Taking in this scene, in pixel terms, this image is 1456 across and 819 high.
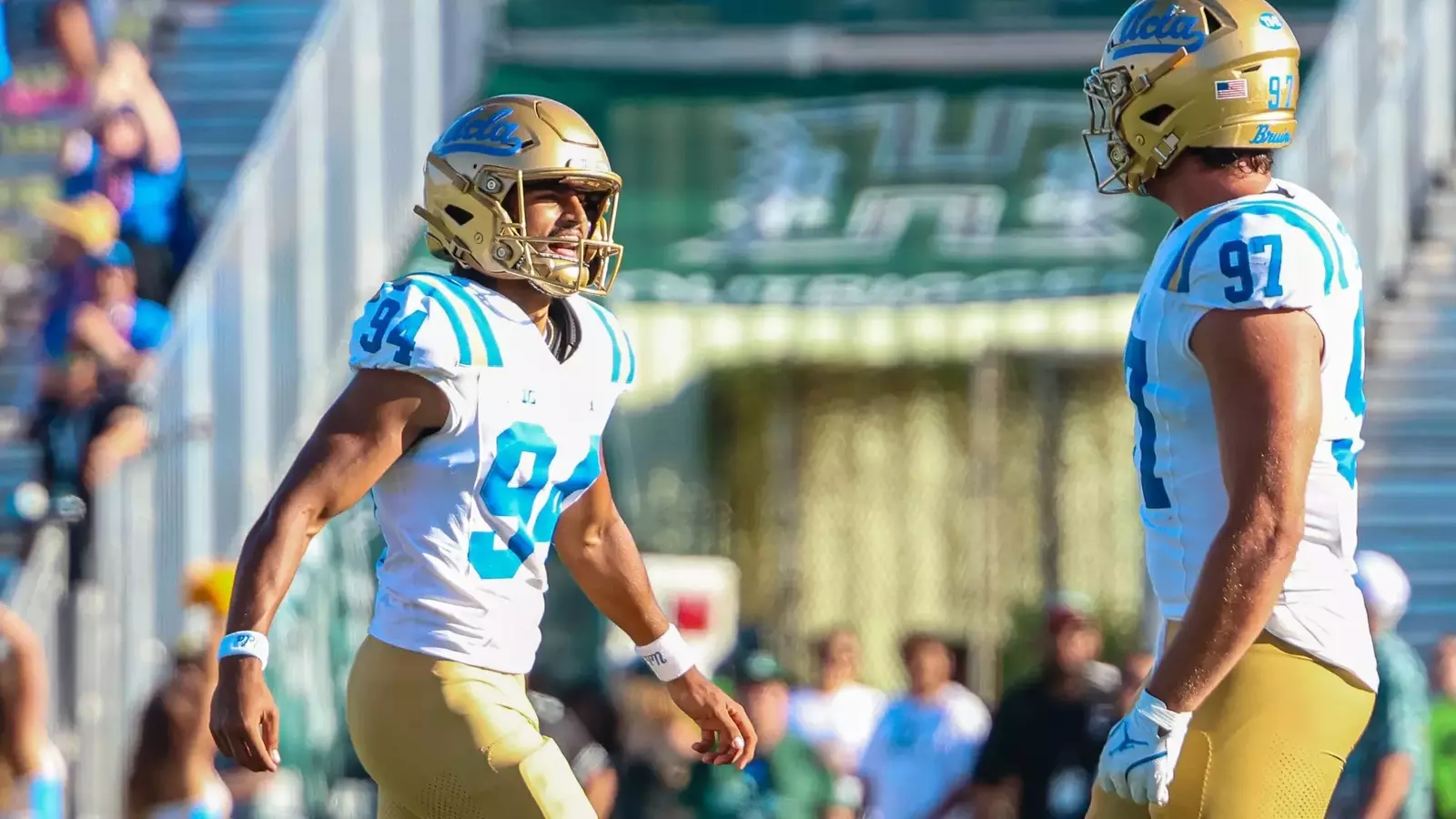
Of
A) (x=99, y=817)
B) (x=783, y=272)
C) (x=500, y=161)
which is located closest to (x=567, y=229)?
(x=500, y=161)

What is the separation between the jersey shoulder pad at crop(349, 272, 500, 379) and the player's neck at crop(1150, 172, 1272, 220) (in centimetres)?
116

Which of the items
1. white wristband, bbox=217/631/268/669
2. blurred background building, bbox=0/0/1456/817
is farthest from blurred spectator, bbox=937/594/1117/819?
white wristband, bbox=217/631/268/669

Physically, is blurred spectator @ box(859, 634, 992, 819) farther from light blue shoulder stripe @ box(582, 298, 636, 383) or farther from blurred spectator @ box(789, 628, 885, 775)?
light blue shoulder stripe @ box(582, 298, 636, 383)

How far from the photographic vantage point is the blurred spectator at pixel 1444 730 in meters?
8.54

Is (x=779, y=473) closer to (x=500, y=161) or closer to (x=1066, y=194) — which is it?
(x=1066, y=194)

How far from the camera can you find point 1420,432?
11445 millimetres

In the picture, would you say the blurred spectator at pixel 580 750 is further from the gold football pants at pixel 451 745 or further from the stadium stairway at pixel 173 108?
the gold football pants at pixel 451 745

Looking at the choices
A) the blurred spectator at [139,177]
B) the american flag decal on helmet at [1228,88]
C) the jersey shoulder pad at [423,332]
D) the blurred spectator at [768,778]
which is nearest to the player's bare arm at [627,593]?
the jersey shoulder pad at [423,332]

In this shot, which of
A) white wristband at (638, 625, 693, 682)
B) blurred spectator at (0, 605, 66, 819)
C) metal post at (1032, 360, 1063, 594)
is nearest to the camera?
white wristband at (638, 625, 693, 682)

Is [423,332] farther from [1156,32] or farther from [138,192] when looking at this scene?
[138,192]

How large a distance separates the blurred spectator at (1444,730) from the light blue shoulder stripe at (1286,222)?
16.8 ft

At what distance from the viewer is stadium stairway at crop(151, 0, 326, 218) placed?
43.3ft

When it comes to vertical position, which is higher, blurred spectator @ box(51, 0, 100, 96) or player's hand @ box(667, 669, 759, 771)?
blurred spectator @ box(51, 0, 100, 96)

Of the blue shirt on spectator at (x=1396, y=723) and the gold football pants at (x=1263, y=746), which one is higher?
the gold football pants at (x=1263, y=746)
